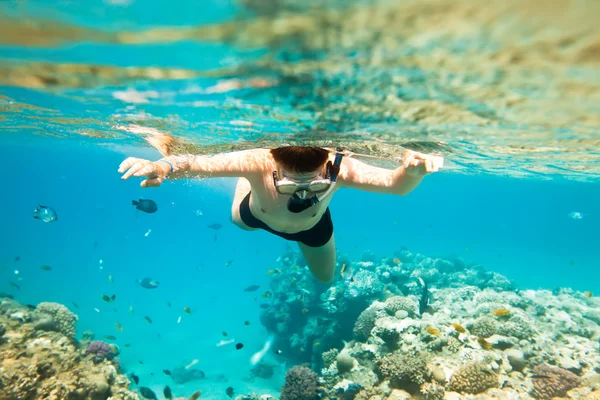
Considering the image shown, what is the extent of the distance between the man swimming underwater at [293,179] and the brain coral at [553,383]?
18.7 feet

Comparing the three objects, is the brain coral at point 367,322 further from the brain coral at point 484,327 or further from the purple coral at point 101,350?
the purple coral at point 101,350

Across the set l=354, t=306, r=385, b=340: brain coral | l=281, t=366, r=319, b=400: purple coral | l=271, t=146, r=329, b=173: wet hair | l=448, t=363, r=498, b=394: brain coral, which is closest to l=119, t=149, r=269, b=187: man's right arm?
l=271, t=146, r=329, b=173: wet hair

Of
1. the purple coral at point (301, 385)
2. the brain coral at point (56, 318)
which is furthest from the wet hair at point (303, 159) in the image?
the brain coral at point (56, 318)

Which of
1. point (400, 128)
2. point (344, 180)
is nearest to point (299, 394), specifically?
point (344, 180)

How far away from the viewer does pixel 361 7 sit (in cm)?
314

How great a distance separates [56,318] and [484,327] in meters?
14.0

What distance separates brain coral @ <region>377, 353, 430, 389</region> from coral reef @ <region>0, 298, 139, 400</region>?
264 inches

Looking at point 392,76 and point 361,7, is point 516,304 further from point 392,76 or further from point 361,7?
point 361,7

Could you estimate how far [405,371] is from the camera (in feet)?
26.4

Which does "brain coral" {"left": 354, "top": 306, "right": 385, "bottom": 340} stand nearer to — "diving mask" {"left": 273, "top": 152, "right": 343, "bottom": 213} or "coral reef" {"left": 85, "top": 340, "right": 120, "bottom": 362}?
"diving mask" {"left": 273, "top": 152, "right": 343, "bottom": 213}

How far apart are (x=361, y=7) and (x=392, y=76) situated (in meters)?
1.77

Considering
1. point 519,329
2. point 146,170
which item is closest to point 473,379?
point 519,329

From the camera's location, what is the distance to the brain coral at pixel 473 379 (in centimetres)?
749

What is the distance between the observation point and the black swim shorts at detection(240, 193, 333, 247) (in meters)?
6.25
